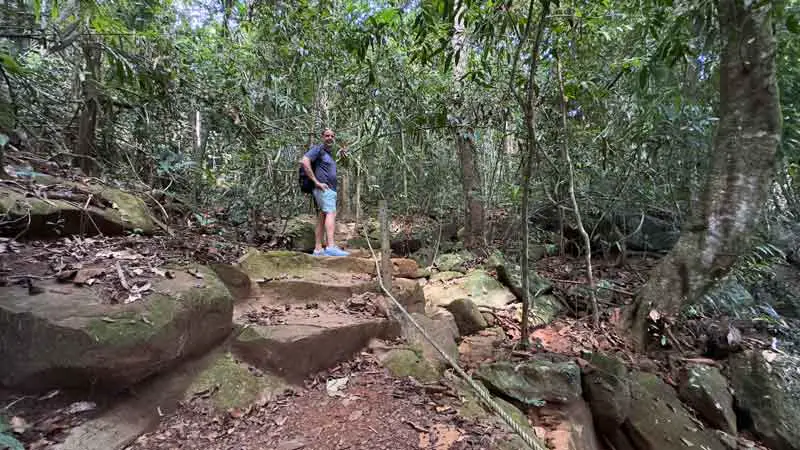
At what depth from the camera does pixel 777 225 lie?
6.87 metres

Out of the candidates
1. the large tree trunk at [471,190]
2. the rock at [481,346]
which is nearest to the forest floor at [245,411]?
the rock at [481,346]

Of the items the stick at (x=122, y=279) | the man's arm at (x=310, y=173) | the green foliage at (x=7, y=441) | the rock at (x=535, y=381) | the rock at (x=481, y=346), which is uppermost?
the man's arm at (x=310, y=173)

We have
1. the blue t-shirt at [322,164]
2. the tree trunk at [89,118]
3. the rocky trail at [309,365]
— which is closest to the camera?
the rocky trail at [309,365]

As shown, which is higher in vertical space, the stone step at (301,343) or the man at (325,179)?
the man at (325,179)

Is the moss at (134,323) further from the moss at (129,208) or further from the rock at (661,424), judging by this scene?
the rock at (661,424)

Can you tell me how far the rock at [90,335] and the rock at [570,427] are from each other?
2.76 meters

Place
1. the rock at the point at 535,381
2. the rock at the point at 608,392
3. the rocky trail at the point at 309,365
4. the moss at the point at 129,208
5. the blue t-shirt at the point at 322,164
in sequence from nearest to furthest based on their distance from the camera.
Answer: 1. the rocky trail at the point at 309,365
2. the rock at the point at 535,381
3. the rock at the point at 608,392
4. the moss at the point at 129,208
5. the blue t-shirt at the point at 322,164

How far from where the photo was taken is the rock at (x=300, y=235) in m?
6.09

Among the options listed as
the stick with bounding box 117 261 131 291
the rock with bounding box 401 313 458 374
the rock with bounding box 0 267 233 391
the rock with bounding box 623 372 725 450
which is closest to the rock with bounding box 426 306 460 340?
the rock with bounding box 401 313 458 374

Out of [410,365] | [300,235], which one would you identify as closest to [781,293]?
[410,365]

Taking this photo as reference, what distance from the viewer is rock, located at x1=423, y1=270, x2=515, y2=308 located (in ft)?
18.4

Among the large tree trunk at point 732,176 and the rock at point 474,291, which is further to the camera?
the rock at point 474,291

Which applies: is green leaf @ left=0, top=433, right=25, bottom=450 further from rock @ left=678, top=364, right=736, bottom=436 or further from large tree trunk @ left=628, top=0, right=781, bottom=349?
large tree trunk @ left=628, top=0, right=781, bottom=349

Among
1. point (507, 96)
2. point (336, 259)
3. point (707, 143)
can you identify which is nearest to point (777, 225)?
point (707, 143)
